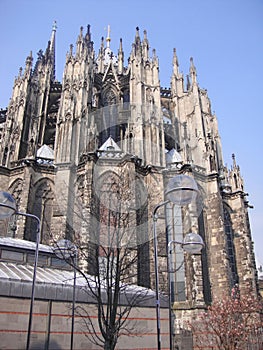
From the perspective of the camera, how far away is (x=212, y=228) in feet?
70.6

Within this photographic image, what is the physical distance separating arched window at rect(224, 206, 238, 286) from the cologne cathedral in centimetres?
7

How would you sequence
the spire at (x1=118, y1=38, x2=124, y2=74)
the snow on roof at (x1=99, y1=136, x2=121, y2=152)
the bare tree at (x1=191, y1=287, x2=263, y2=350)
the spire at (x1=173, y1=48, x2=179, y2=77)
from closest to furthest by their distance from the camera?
the bare tree at (x1=191, y1=287, x2=263, y2=350) < the snow on roof at (x1=99, y1=136, x2=121, y2=152) < the spire at (x1=173, y1=48, x2=179, y2=77) < the spire at (x1=118, y1=38, x2=124, y2=74)

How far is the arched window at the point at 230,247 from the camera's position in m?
21.8

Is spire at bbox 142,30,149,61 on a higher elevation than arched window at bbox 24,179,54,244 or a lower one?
higher

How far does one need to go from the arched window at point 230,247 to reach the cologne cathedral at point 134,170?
7 cm

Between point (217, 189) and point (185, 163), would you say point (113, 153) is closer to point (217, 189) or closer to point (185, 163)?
point (185, 163)

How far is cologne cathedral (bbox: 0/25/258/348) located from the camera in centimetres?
1911

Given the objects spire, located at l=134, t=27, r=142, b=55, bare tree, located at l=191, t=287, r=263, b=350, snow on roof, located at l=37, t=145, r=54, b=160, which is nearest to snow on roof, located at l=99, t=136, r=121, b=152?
snow on roof, located at l=37, t=145, r=54, b=160

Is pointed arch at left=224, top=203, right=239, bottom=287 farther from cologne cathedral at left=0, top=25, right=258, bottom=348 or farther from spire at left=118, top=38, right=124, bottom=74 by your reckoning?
spire at left=118, top=38, right=124, bottom=74

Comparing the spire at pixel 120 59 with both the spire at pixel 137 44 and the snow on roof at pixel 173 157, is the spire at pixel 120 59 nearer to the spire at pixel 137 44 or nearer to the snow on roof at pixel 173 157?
the spire at pixel 137 44

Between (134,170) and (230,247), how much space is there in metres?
8.87

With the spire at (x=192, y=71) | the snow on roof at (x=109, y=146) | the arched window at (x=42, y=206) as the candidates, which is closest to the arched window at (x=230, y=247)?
the snow on roof at (x=109, y=146)

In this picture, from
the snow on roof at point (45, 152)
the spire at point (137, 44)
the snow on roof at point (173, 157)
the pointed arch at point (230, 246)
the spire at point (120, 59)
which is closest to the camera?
the pointed arch at point (230, 246)

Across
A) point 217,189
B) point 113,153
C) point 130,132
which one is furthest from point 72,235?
point 217,189
